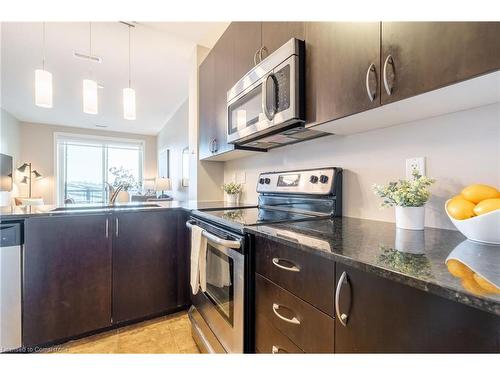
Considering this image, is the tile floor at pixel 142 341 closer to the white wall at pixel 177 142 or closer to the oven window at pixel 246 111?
the oven window at pixel 246 111

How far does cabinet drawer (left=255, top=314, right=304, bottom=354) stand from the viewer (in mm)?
805

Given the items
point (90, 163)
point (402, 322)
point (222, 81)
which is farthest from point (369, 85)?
point (90, 163)

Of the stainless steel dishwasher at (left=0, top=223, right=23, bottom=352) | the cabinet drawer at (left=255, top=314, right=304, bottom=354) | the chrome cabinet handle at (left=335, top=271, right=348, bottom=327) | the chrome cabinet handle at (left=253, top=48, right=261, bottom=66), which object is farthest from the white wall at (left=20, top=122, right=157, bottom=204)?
the chrome cabinet handle at (left=335, top=271, right=348, bottom=327)

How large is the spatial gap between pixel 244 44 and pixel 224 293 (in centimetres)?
155

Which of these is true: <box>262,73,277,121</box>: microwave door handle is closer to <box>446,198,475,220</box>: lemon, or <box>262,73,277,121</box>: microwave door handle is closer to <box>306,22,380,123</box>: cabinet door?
<box>306,22,380,123</box>: cabinet door

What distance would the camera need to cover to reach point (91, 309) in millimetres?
1626

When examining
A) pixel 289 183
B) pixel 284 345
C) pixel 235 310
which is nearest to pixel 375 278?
pixel 284 345

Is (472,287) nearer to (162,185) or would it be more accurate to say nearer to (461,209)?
(461,209)

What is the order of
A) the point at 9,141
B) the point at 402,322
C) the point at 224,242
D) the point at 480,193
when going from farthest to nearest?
the point at 9,141 < the point at 224,242 < the point at 480,193 < the point at 402,322

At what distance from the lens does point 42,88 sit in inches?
67.7

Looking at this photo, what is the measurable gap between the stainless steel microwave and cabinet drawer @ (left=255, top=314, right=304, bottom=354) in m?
0.90

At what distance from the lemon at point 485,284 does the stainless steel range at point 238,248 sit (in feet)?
2.32
